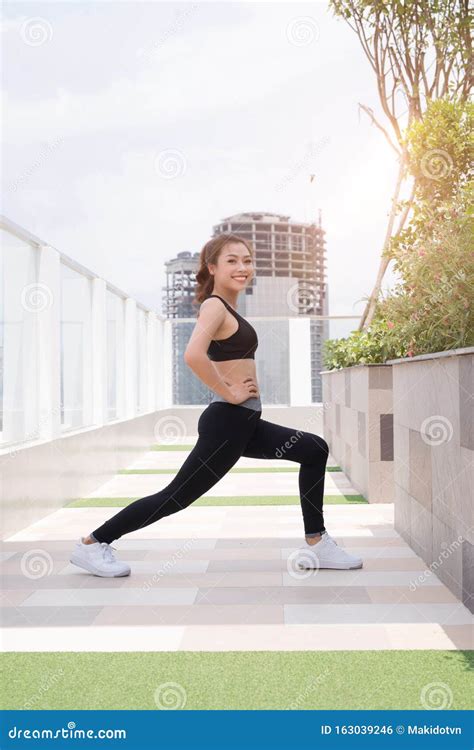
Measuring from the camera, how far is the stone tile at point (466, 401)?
11.5 feet

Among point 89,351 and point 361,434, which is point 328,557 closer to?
point 361,434

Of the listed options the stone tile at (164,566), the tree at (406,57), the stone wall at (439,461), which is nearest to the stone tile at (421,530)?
the stone wall at (439,461)

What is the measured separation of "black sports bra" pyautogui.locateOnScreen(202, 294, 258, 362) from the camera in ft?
13.4

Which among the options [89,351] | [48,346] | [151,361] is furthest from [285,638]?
[151,361]

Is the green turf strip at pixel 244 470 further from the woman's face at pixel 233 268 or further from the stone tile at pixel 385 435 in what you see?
the woman's face at pixel 233 268

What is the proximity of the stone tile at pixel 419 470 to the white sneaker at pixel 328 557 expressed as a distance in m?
0.50

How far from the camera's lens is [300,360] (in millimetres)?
15594

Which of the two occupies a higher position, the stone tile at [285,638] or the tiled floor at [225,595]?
the stone tile at [285,638]

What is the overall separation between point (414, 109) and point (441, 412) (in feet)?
19.4

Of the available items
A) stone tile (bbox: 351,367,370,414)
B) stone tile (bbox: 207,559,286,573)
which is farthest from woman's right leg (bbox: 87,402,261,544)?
stone tile (bbox: 351,367,370,414)

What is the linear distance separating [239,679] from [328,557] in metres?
1.79

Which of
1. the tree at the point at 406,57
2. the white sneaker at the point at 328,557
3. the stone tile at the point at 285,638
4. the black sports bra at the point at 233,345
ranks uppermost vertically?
the tree at the point at 406,57

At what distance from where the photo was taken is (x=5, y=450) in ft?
18.9

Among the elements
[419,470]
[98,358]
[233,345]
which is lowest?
[419,470]
